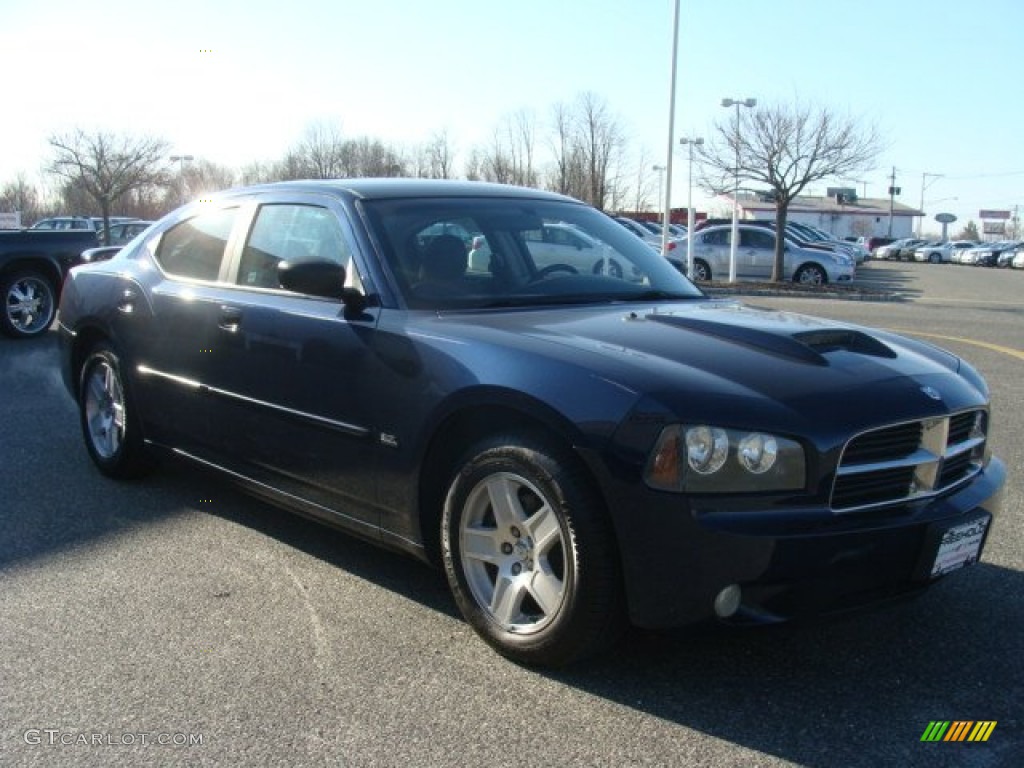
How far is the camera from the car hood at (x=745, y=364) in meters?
2.94

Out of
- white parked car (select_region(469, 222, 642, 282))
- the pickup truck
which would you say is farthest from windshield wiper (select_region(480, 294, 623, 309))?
the pickup truck

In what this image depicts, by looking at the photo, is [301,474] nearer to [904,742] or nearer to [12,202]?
[904,742]

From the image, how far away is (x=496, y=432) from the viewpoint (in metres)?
3.31

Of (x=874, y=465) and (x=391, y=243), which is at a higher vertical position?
(x=391, y=243)

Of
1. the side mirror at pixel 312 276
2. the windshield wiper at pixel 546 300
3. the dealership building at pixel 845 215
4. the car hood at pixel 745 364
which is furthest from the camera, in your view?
the dealership building at pixel 845 215

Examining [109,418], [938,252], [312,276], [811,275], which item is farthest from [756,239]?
[938,252]

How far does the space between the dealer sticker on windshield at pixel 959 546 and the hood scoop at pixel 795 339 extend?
633 millimetres

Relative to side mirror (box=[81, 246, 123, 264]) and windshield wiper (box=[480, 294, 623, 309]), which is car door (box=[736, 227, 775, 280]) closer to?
side mirror (box=[81, 246, 123, 264])

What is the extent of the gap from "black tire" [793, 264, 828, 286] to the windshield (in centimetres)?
2260

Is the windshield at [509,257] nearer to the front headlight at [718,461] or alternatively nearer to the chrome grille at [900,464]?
the front headlight at [718,461]

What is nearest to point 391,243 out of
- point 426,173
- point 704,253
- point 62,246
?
point 62,246

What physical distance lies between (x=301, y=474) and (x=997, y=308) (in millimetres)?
18196

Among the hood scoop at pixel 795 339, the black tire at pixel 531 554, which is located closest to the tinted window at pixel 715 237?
the hood scoop at pixel 795 339

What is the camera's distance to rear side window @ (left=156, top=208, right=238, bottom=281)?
187 inches
